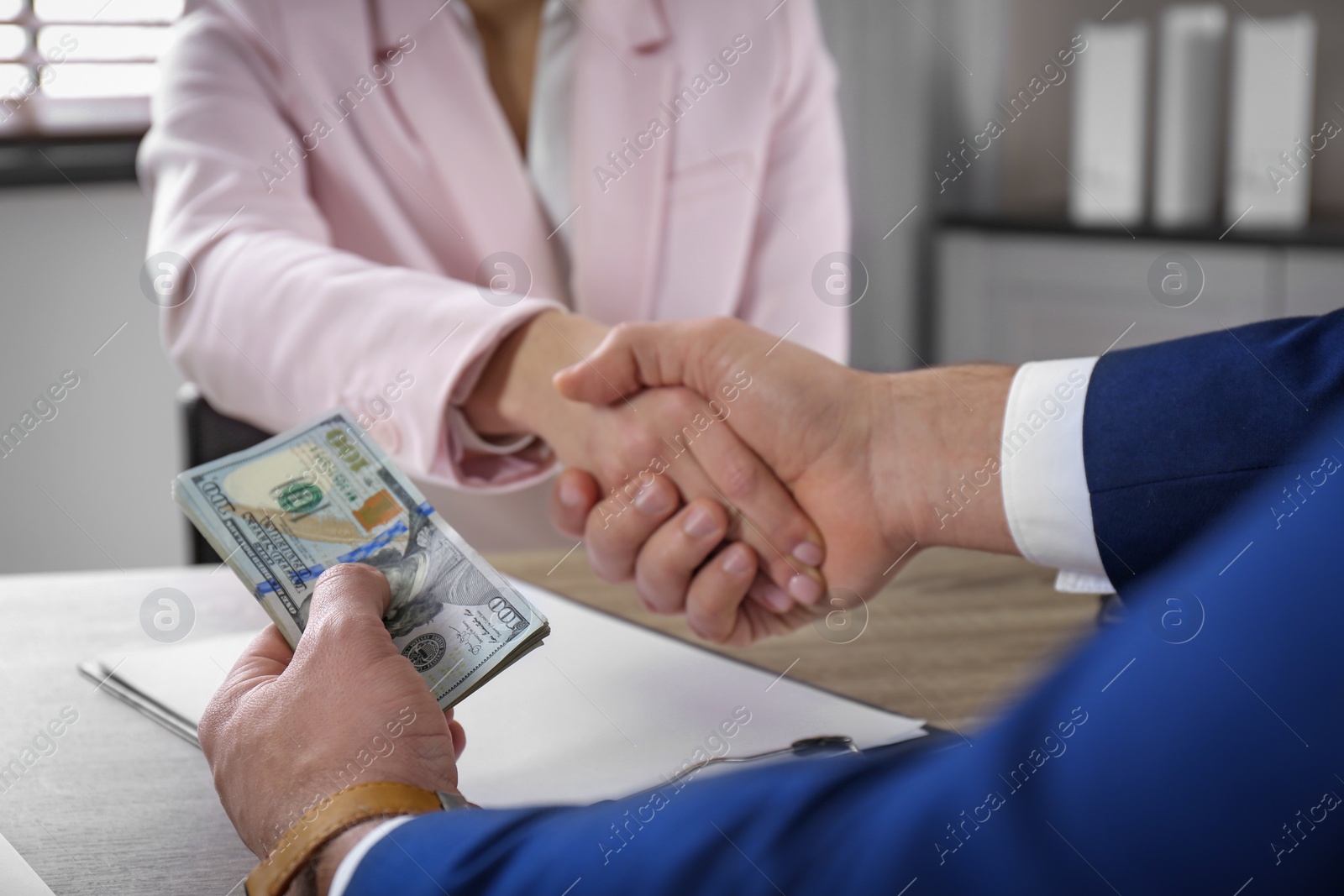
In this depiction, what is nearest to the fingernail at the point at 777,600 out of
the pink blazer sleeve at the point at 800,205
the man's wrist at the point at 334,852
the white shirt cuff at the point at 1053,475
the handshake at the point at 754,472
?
the handshake at the point at 754,472

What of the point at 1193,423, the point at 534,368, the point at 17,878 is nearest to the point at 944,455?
the point at 1193,423

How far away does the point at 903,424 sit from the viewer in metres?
0.94

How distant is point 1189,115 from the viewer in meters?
2.21

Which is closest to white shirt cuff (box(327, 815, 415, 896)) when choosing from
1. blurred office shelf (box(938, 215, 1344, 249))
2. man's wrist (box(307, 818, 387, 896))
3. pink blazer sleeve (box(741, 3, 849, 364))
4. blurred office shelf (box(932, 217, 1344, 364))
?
man's wrist (box(307, 818, 387, 896))

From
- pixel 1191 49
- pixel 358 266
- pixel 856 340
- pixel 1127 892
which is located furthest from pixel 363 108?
pixel 856 340

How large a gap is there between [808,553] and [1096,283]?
1.56 m

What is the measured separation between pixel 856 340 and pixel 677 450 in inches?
77.4

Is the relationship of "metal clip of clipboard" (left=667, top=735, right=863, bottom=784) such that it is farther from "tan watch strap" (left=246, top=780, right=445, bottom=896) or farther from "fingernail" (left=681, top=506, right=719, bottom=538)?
"fingernail" (left=681, top=506, right=719, bottom=538)

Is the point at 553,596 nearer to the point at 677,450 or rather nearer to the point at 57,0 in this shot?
the point at 677,450

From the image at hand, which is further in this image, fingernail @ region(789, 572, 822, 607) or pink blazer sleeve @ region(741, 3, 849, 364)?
pink blazer sleeve @ region(741, 3, 849, 364)

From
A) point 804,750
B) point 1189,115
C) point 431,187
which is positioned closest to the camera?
point 804,750

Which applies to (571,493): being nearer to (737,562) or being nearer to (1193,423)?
(737,562)

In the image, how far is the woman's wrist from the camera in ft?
3.22

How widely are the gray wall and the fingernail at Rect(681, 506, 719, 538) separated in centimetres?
158
